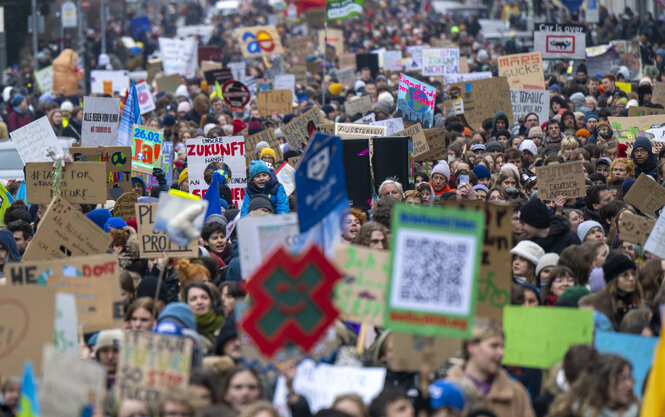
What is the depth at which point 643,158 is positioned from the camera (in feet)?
42.2

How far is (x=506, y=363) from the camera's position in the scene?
6656 millimetres

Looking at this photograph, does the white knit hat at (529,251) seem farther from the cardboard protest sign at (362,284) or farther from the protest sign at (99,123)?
the protest sign at (99,123)

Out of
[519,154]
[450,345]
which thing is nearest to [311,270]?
[450,345]

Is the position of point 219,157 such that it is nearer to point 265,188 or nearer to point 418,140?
point 265,188

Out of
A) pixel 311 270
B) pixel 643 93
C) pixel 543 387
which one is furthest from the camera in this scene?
pixel 643 93

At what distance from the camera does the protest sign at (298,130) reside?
616 inches

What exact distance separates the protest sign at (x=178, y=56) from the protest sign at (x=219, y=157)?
14492 mm

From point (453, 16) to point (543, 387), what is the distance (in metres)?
43.7

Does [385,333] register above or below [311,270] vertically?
below

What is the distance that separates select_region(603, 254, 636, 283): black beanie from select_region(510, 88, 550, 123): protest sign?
9937 mm

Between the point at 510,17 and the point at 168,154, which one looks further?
the point at 510,17

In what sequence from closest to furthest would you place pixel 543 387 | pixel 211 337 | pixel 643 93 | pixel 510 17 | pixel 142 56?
1. pixel 543 387
2. pixel 211 337
3. pixel 643 93
4. pixel 142 56
5. pixel 510 17

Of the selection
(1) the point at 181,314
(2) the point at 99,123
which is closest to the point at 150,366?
(1) the point at 181,314

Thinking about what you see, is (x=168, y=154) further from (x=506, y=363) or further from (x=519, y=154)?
(x=506, y=363)
